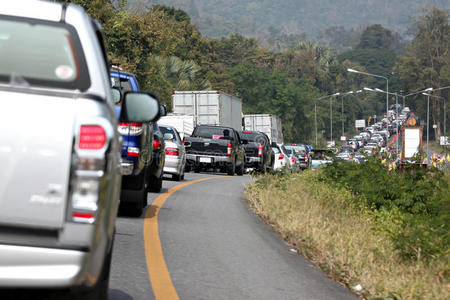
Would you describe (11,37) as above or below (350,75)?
below

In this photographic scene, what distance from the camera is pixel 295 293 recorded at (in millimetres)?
7320

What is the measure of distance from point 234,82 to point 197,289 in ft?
302

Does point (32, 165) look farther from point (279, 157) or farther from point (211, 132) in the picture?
point (279, 157)

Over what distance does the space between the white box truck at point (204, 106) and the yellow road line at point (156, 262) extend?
2525cm

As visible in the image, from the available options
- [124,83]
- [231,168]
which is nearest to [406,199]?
[124,83]

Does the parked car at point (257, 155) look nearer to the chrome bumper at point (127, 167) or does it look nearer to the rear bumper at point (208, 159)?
the rear bumper at point (208, 159)

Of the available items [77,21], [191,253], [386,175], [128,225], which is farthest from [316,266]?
[386,175]

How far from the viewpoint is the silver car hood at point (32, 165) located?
380 cm

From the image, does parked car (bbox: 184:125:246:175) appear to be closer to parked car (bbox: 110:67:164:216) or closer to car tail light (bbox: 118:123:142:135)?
parked car (bbox: 110:67:164:216)

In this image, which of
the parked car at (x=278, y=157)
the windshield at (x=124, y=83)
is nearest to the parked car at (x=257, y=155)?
the parked car at (x=278, y=157)

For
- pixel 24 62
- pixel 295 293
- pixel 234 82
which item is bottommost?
pixel 295 293

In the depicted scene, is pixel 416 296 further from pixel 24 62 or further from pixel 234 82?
pixel 234 82

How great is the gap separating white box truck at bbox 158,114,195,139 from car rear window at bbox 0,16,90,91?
31681mm

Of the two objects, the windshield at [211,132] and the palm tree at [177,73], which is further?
the palm tree at [177,73]
